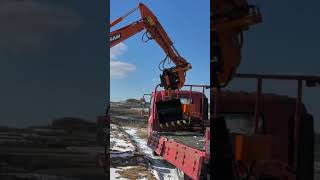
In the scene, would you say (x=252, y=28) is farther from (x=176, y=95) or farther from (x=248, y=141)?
(x=176, y=95)

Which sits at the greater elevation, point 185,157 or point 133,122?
point 133,122

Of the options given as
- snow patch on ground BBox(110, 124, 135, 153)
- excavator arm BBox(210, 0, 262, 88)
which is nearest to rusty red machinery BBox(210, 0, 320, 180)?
excavator arm BBox(210, 0, 262, 88)

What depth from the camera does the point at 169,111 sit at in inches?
396

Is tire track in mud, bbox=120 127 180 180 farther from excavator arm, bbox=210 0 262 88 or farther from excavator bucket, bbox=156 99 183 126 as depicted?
excavator arm, bbox=210 0 262 88

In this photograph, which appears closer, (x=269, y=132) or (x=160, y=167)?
(x=269, y=132)

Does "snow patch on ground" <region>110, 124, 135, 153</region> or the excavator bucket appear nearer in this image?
"snow patch on ground" <region>110, 124, 135, 153</region>

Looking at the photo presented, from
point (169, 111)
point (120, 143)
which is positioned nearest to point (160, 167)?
point (120, 143)

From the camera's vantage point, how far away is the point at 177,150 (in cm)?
632

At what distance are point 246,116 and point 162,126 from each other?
7.98 metres

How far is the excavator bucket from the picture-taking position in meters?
9.62

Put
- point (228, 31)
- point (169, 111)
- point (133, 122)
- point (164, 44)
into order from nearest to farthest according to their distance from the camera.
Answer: point (228, 31), point (164, 44), point (133, 122), point (169, 111)

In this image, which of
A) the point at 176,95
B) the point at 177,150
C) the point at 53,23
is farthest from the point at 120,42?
the point at 176,95

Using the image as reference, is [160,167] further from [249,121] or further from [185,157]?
[249,121]

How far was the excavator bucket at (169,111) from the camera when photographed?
31.5ft
